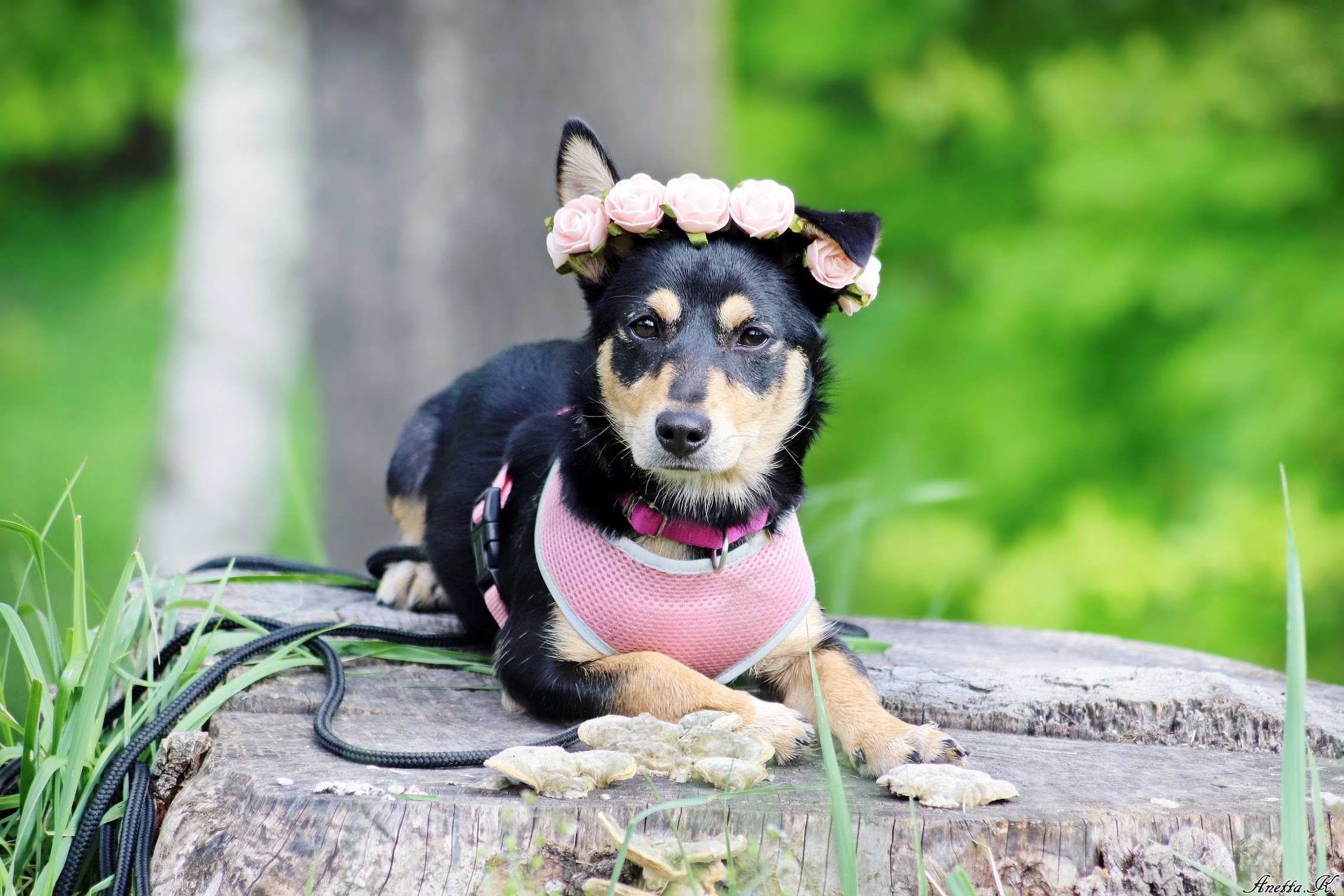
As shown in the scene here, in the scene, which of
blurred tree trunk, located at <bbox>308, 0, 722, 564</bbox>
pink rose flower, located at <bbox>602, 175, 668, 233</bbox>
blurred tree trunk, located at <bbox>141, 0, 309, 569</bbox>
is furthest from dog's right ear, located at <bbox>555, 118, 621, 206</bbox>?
blurred tree trunk, located at <bbox>141, 0, 309, 569</bbox>

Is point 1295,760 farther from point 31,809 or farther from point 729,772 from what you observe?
point 31,809

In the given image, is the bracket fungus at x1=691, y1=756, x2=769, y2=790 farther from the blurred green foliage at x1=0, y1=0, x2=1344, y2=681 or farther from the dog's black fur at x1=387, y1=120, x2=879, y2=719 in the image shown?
the blurred green foliage at x1=0, y1=0, x2=1344, y2=681

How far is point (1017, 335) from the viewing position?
7578 mm

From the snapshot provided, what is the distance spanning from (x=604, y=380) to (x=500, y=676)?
2.26ft

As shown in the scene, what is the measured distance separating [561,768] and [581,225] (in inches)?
48.4

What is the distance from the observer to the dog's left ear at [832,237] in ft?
9.20

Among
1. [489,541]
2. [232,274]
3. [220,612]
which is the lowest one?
[220,612]

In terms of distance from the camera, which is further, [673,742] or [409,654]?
[409,654]

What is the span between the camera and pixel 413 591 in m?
3.78

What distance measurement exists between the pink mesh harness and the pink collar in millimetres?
44

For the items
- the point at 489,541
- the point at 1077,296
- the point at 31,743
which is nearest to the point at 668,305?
the point at 489,541

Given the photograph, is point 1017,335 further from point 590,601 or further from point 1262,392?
point 590,601

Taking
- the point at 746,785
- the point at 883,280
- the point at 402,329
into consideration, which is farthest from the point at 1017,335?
the point at 746,785

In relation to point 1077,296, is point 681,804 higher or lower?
lower
